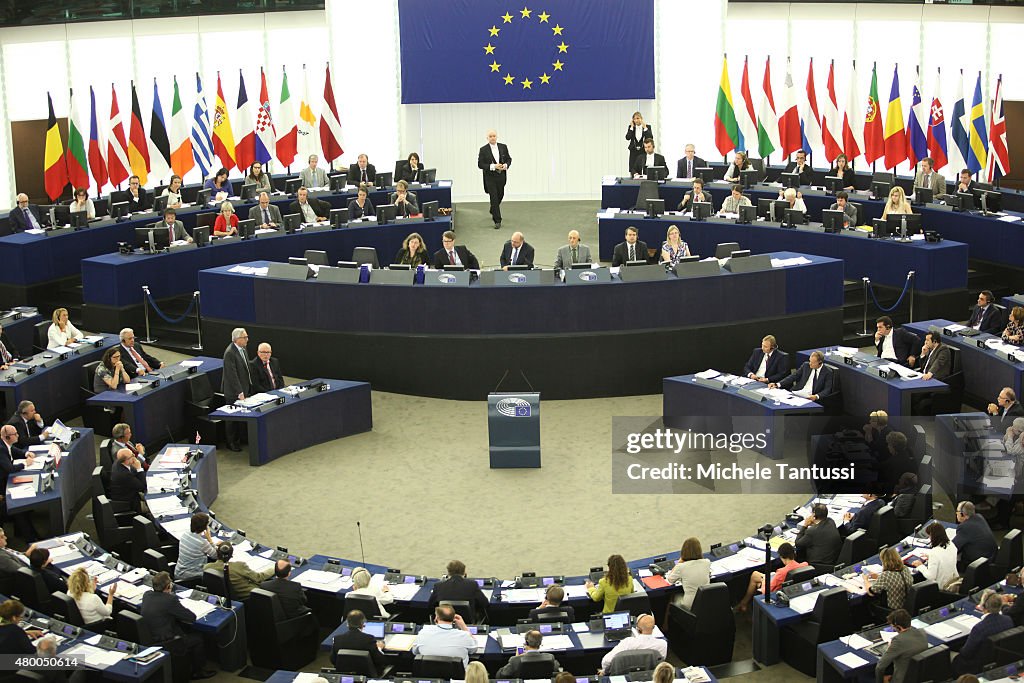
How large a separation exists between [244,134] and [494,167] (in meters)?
5.47

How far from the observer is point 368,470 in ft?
54.8

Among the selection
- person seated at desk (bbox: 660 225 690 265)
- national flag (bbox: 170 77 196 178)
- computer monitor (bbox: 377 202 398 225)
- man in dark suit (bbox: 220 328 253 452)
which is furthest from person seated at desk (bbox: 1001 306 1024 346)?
national flag (bbox: 170 77 196 178)

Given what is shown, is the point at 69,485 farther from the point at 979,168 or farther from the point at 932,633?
the point at 979,168

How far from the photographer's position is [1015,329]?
17359 millimetres

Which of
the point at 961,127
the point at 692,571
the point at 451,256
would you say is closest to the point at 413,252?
the point at 451,256

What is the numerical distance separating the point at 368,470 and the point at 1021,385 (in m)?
8.53

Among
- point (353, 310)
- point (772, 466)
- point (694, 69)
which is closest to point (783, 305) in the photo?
point (772, 466)

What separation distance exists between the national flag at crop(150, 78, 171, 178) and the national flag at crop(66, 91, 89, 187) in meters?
1.55

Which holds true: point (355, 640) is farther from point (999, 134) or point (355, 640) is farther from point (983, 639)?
point (999, 134)

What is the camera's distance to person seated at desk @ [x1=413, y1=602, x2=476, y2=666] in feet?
36.0

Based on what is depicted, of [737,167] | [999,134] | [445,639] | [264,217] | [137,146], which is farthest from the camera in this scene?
[737,167]

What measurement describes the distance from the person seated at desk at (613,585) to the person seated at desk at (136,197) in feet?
50.4

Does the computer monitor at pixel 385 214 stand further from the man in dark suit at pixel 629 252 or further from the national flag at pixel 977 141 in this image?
the national flag at pixel 977 141

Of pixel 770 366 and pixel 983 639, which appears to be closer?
pixel 983 639
